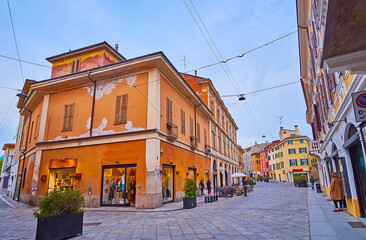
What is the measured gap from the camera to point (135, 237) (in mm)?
5930

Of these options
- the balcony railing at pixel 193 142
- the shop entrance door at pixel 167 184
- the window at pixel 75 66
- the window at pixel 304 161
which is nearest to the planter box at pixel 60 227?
the shop entrance door at pixel 167 184

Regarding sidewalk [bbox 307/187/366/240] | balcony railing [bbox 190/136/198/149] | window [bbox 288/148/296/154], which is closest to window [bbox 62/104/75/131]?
balcony railing [bbox 190/136/198/149]

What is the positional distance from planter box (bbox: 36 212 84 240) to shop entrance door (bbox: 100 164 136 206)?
257 inches

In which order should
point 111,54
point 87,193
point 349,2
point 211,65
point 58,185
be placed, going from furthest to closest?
point 111,54
point 58,185
point 87,193
point 211,65
point 349,2

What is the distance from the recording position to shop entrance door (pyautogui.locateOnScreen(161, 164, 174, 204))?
44.5ft

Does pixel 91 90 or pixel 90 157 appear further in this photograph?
pixel 91 90

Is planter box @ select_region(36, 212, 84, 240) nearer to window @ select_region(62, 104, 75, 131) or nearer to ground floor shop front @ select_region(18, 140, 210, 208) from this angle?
ground floor shop front @ select_region(18, 140, 210, 208)

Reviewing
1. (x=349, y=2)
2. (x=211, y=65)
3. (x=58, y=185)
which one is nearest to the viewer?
(x=349, y=2)

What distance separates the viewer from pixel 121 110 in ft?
44.6

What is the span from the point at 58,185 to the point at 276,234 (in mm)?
13310

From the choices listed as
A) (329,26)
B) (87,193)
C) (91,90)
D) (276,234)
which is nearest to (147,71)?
(91,90)

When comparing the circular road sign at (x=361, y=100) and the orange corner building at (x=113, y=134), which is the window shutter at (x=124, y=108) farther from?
the circular road sign at (x=361, y=100)

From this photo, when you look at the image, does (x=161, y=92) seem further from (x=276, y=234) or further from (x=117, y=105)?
(x=276, y=234)

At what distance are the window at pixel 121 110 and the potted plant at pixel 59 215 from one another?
24.7 feet
